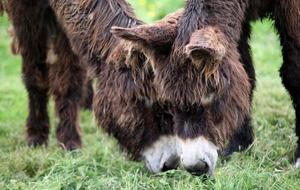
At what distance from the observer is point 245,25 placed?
18.3 feet

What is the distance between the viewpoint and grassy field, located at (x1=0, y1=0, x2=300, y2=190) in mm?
4473

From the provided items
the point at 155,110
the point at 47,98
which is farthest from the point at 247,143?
the point at 47,98

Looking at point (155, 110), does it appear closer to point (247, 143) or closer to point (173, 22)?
point (173, 22)

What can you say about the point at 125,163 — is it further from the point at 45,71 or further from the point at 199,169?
the point at 45,71

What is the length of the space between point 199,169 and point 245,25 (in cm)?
178

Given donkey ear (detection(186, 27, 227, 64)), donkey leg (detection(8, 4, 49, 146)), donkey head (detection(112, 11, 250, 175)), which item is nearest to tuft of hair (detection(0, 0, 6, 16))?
donkey leg (detection(8, 4, 49, 146))

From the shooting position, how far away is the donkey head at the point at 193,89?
4117mm

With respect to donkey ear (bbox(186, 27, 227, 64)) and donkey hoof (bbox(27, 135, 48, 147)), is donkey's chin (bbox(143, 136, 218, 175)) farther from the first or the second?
donkey hoof (bbox(27, 135, 48, 147))

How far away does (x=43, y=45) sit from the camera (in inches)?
261

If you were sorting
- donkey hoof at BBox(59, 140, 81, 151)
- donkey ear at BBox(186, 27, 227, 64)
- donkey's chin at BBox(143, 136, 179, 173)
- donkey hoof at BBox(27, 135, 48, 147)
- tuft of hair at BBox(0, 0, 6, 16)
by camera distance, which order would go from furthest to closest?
donkey hoof at BBox(27, 135, 48, 147)
tuft of hair at BBox(0, 0, 6, 16)
donkey hoof at BBox(59, 140, 81, 151)
donkey's chin at BBox(143, 136, 179, 173)
donkey ear at BBox(186, 27, 227, 64)

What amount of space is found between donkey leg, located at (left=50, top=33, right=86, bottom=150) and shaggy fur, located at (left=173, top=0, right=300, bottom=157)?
1.72 m

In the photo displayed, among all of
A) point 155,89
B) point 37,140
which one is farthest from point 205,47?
point 37,140

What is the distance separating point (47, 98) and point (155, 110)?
2.75 m

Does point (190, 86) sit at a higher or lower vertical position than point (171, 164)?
higher
